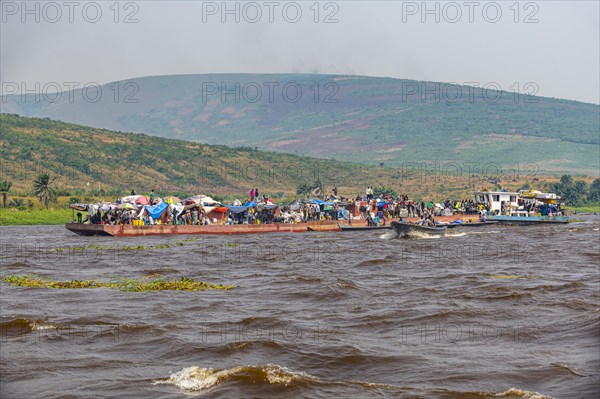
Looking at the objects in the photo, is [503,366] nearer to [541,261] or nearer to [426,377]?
[426,377]

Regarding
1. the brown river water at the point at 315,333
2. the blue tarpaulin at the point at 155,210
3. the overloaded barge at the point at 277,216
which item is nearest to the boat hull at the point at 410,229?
the overloaded barge at the point at 277,216

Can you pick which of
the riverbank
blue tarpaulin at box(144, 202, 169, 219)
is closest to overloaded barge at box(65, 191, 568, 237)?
blue tarpaulin at box(144, 202, 169, 219)

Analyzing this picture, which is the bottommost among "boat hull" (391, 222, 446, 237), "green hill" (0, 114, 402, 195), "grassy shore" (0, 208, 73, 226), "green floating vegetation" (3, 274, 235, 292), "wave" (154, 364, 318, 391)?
"wave" (154, 364, 318, 391)

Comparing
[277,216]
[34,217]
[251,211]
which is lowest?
[277,216]

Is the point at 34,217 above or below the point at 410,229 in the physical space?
above

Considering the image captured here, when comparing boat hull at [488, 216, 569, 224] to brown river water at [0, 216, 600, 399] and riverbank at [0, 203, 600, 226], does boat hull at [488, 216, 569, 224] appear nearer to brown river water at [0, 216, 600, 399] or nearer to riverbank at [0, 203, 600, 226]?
brown river water at [0, 216, 600, 399]

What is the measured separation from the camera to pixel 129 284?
31250 millimetres

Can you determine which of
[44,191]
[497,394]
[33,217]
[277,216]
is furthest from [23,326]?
[44,191]

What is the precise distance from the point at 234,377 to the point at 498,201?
75044 mm

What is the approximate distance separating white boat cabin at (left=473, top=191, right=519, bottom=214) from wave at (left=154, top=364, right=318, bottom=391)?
7292cm

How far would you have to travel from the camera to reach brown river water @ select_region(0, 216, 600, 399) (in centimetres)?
1589

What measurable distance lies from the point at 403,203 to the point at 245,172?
11075cm

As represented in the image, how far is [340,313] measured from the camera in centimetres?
2416

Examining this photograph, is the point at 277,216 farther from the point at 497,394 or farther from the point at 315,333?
the point at 497,394
